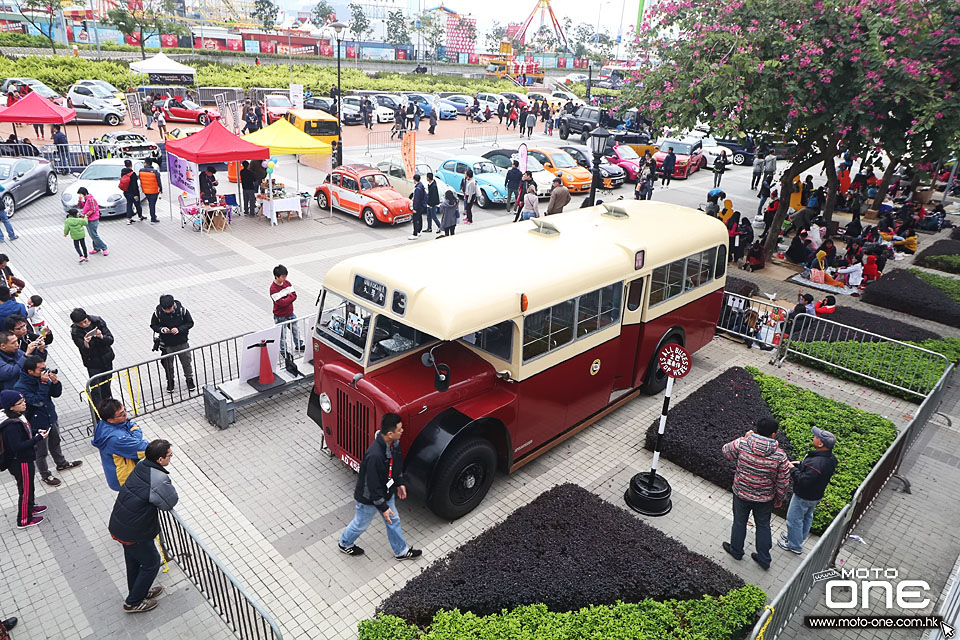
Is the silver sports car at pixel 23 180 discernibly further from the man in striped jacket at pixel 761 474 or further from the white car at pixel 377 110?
the white car at pixel 377 110

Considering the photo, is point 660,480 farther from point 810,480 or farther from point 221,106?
point 221,106

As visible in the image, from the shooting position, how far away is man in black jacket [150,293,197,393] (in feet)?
29.7

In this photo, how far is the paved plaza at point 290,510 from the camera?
6102 millimetres

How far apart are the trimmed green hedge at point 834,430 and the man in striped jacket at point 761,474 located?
132 cm

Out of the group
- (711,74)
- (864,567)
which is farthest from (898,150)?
(864,567)

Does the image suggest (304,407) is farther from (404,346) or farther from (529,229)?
(529,229)

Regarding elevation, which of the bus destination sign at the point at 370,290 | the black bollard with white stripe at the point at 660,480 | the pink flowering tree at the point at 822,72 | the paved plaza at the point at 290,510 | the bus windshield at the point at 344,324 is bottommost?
the paved plaza at the point at 290,510

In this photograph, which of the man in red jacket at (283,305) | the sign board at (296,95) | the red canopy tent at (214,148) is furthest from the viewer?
the sign board at (296,95)

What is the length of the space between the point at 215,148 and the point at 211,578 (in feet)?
46.1

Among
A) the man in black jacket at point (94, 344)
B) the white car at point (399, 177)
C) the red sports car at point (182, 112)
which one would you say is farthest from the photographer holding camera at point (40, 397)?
the red sports car at point (182, 112)

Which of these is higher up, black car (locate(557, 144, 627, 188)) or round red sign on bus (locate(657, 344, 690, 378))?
round red sign on bus (locate(657, 344, 690, 378))

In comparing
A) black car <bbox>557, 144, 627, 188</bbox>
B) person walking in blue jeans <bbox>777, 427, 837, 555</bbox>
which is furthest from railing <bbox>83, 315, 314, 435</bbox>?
black car <bbox>557, 144, 627, 188</bbox>

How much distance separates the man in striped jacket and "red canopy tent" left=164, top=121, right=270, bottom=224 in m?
15.2

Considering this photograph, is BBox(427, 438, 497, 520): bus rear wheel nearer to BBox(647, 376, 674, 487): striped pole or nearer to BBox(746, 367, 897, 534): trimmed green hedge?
BBox(647, 376, 674, 487): striped pole
